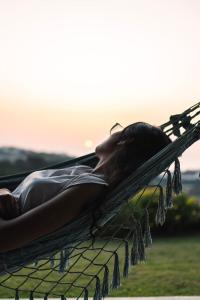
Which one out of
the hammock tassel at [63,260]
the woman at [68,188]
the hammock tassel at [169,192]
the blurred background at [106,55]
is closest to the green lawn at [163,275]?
the blurred background at [106,55]

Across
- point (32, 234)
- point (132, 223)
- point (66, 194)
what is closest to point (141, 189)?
point (132, 223)

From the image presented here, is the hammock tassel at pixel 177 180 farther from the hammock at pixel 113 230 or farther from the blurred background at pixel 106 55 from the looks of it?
the blurred background at pixel 106 55

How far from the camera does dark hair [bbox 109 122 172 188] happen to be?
1.54m

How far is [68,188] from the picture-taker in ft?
4.72

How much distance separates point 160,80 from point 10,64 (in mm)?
1254

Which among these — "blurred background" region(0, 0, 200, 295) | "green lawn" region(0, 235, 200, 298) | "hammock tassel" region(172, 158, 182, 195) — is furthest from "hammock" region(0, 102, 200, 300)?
"blurred background" region(0, 0, 200, 295)

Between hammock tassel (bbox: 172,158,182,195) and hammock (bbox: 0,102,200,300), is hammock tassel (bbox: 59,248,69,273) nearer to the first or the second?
hammock (bbox: 0,102,200,300)

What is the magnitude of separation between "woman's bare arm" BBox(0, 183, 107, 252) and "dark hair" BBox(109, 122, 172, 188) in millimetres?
166

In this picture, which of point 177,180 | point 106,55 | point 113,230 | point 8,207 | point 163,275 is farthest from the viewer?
point 106,55

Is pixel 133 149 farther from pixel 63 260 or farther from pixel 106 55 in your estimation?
pixel 106 55

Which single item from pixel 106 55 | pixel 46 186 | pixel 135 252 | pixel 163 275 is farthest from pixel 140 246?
pixel 106 55

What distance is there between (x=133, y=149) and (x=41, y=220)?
0.37 meters

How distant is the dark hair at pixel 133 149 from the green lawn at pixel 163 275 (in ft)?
3.79

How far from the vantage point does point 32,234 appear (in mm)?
1395
